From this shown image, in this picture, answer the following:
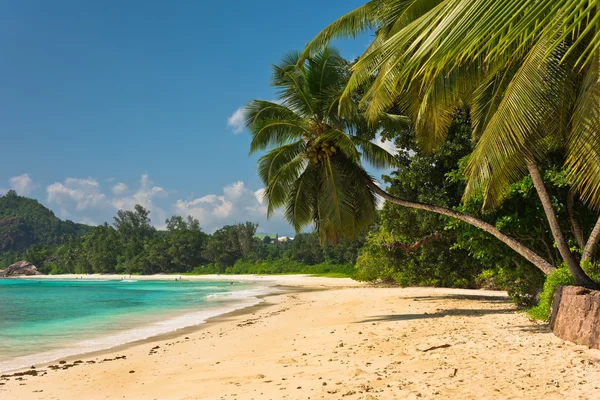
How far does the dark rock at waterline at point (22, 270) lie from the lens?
121m

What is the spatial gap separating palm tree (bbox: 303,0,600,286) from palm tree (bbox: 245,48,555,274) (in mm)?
2666

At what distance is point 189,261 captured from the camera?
300 feet

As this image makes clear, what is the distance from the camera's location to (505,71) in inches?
266

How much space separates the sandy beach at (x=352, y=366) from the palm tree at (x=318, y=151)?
10.4 feet

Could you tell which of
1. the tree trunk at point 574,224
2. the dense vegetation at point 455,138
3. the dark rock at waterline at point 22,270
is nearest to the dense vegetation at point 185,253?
the dark rock at waterline at point 22,270

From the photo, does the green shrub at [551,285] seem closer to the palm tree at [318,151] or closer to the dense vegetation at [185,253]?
the palm tree at [318,151]

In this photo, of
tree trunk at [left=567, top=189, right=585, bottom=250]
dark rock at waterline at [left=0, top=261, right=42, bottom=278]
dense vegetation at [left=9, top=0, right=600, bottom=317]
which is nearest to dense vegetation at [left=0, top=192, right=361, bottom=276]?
dark rock at waterline at [left=0, top=261, right=42, bottom=278]

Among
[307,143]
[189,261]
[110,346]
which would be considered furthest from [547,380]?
[189,261]

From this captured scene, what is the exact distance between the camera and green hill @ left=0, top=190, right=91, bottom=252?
16412 centimetres

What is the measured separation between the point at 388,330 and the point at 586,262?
13.0 ft

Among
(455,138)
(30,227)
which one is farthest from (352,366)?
(30,227)

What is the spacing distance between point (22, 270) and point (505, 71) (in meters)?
141

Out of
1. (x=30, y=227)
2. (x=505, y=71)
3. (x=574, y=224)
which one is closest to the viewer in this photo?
(x=505, y=71)

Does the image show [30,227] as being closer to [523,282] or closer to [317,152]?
[317,152]
